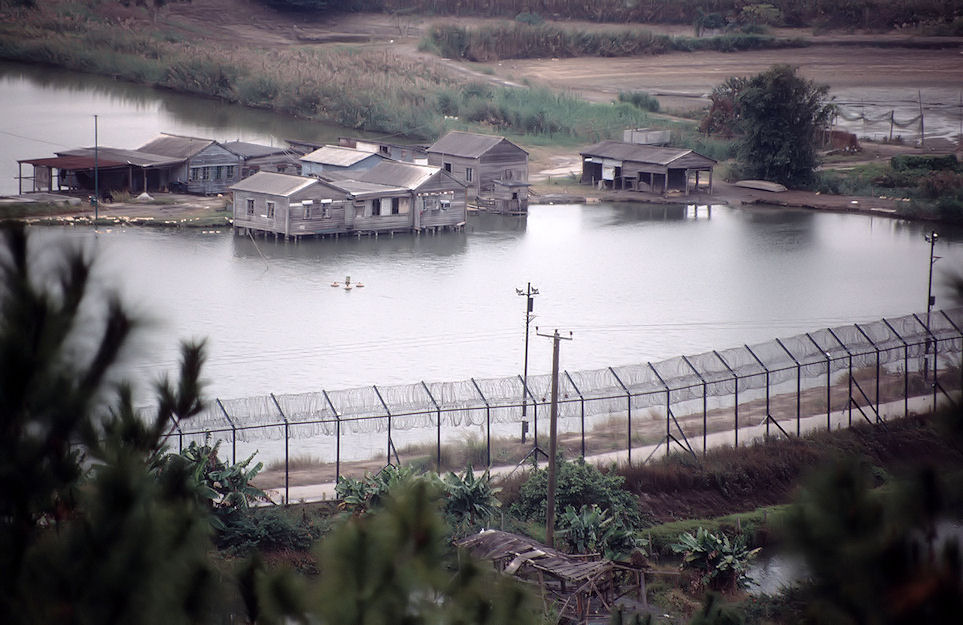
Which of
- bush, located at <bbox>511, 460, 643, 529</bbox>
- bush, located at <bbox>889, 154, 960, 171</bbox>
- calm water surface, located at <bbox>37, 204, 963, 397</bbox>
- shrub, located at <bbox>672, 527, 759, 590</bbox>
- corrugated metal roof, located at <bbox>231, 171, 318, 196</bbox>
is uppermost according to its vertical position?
bush, located at <bbox>889, 154, 960, 171</bbox>

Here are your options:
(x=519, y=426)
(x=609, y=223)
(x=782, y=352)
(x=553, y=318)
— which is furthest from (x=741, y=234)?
(x=519, y=426)

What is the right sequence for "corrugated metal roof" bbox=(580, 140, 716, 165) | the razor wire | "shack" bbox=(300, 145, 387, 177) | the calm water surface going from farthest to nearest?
"corrugated metal roof" bbox=(580, 140, 716, 165)
"shack" bbox=(300, 145, 387, 177)
the calm water surface
the razor wire

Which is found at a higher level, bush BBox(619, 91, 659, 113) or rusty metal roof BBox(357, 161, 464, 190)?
bush BBox(619, 91, 659, 113)

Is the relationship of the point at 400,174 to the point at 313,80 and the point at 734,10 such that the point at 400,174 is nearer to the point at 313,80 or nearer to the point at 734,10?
the point at 313,80

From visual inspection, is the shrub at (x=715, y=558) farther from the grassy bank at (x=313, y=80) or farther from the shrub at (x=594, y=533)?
the grassy bank at (x=313, y=80)

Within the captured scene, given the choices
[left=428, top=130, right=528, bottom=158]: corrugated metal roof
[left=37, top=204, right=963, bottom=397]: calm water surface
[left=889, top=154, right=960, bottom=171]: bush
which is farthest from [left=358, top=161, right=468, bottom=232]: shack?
[left=889, top=154, right=960, bottom=171]: bush

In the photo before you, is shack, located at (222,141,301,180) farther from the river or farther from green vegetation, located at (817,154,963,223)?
green vegetation, located at (817,154,963,223)

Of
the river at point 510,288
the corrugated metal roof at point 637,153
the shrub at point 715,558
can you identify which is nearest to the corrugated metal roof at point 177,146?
the river at point 510,288
